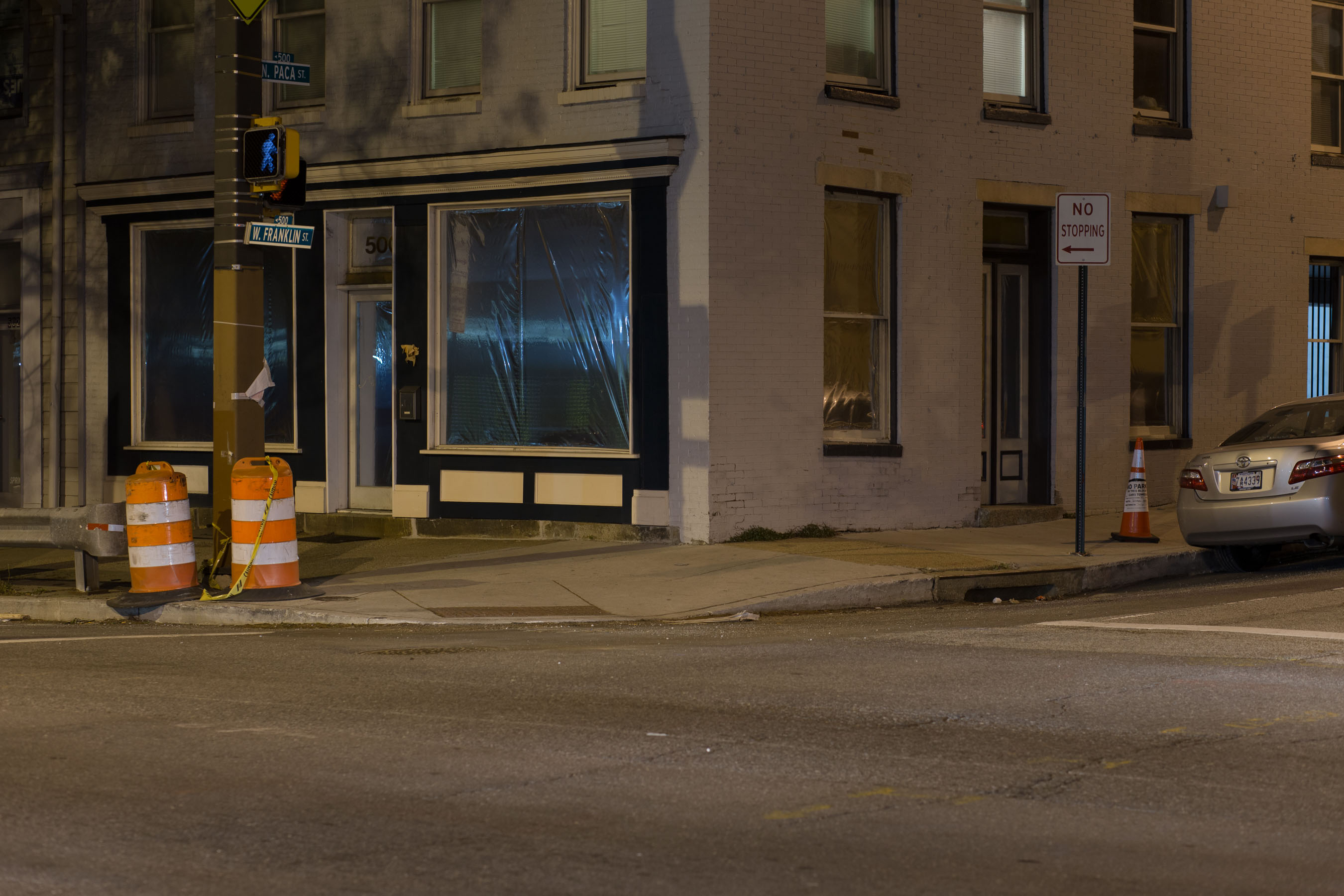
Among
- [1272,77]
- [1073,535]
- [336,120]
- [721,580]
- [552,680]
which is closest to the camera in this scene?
[552,680]

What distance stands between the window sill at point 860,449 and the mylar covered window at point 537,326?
1994 mm

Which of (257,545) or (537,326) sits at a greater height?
(537,326)

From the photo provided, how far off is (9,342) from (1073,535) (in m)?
12.9

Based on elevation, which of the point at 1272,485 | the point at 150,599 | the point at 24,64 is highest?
the point at 24,64

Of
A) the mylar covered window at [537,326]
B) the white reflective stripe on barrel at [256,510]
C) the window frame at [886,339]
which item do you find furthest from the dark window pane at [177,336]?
the window frame at [886,339]

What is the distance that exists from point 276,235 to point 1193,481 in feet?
25.4

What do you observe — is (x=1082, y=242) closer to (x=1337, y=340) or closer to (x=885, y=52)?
(x=885, y=52)

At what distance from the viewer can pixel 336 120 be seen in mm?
16734

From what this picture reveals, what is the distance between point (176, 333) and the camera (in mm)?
18078

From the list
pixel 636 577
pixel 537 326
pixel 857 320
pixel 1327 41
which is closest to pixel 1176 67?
pixel 1327 41

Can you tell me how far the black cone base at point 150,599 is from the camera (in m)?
11.3

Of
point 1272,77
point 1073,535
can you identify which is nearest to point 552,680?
point 1073,535

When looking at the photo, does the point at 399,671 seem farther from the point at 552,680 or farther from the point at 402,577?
the point at 402,577

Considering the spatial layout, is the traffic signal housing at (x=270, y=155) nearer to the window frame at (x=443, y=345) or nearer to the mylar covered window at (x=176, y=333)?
the window frame at (x=443, y=345)
